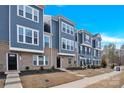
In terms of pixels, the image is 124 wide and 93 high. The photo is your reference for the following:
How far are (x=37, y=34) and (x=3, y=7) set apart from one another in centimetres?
532

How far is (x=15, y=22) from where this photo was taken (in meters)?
20.2

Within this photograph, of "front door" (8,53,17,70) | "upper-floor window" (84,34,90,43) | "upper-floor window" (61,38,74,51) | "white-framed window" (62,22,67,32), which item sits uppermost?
"white-framed window" (62,22,67,32)

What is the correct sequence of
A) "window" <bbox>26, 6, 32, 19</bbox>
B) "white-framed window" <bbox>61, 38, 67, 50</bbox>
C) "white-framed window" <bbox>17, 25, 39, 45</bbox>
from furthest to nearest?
"white-framed window" <bbox>61, 38, 67, 50</bbox> < "window" <bbox>26, 6, 32, 19</bbox> < "white-framed window" <bbox>17, 25, 39, 45</bbox>

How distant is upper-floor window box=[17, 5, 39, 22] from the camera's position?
21.1 metres

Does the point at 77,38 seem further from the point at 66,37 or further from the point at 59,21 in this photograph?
the point at 59,21

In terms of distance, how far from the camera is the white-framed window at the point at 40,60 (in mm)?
24177

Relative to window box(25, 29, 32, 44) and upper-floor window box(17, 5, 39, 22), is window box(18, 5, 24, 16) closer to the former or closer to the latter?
upper-floor window box(17, 5, 39, 22)

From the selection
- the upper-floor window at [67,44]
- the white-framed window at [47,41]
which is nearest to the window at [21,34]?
the white-framed window at [47,41]

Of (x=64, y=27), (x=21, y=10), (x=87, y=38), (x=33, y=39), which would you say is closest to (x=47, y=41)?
(x=33, y=39)

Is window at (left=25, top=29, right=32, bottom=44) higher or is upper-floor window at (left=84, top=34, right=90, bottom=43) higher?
upper-floor window at (left=84, top=34, right=90, bottom=43)

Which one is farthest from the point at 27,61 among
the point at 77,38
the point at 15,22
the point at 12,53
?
the point at 77,38

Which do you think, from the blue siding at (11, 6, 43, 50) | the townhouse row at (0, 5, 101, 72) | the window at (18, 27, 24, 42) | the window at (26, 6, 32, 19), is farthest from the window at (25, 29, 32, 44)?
the window at (26, 6, 32, 19)

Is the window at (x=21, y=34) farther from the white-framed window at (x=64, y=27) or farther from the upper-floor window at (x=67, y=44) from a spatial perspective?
the white-framed window at (x=64, y=27)
